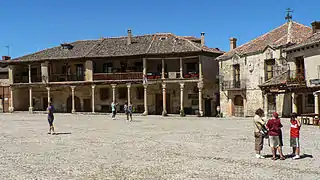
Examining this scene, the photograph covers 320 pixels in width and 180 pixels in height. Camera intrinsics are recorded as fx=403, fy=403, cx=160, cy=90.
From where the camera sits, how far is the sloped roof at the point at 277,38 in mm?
30452

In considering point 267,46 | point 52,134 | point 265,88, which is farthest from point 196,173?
point 267,46

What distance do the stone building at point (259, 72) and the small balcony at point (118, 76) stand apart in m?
8.17

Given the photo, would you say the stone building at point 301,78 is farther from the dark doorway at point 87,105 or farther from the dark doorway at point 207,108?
the dark doorway at point 87,105

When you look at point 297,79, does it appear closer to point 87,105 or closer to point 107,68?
point 107,68

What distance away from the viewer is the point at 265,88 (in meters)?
29.0

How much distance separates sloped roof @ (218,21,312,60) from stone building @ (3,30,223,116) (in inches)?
162

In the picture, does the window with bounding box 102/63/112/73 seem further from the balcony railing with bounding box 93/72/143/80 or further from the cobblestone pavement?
the cobblestone pavement

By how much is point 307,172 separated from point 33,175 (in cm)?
608

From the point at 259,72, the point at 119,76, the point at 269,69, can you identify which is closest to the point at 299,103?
the point at 269,69

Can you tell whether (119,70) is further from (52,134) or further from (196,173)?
(196,173)

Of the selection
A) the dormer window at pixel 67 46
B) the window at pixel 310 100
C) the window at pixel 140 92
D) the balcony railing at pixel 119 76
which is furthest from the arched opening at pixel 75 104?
the window at pixel 310 100

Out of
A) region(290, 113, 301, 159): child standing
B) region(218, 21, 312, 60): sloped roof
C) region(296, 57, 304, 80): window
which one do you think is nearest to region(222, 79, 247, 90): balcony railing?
region(218, 21, 312, 60): sloped roof

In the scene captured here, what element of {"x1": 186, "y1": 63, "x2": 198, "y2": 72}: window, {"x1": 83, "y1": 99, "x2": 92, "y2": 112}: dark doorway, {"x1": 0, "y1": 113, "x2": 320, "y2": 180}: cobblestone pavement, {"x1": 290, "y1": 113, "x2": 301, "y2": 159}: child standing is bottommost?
{"x1": 0, "y1": 113, "x2": 320, "y2": 180}: cobblestone pavement

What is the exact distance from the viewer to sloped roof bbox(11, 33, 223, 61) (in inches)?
1521
